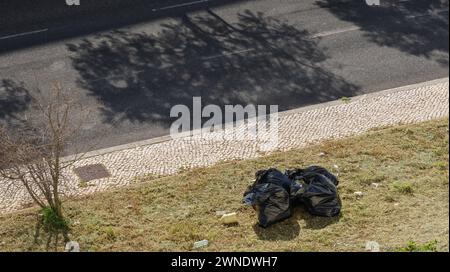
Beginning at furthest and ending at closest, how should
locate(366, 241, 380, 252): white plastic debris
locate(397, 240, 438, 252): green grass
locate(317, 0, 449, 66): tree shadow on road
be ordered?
locate(317, 0, 449, 66): tree shadow on road → locate(366, 241, 380, 252): white plastic debris → locate(397, 240, 438, 252): green grass

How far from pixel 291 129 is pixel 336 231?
12.6 ft

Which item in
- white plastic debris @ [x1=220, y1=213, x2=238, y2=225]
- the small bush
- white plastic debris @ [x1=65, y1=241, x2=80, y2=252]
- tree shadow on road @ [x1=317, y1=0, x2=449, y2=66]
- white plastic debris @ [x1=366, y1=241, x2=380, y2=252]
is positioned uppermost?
tree shadow on road @ [x1=317, y1=0, x2=449, y2=66]

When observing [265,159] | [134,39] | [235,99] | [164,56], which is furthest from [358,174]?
[134,39]

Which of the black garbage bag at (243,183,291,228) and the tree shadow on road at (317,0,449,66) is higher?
the tree shadow on road at (317,0,449,66)

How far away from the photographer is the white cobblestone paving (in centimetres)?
1341

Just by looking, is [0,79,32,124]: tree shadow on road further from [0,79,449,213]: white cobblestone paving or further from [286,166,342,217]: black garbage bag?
[286,166,342,217]: black garbage bag

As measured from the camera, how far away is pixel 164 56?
17.7 meters

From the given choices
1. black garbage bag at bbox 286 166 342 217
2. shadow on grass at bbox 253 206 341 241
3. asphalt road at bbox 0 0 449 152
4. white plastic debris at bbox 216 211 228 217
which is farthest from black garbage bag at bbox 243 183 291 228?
asphalt road at bbox 0 0 449 152

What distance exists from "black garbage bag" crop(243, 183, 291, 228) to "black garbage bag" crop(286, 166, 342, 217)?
1.07 feet

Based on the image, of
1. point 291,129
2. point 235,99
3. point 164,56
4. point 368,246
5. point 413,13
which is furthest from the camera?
point 413,13

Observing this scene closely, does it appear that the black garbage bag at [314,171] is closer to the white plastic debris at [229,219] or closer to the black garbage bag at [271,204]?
the black garbage bag at [271,204]

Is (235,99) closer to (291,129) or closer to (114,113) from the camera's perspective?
(291,129)

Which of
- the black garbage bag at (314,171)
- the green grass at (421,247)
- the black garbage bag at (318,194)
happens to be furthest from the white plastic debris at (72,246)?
the green grass at (421,247)

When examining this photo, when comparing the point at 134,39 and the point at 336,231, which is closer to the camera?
the point at 336,231
